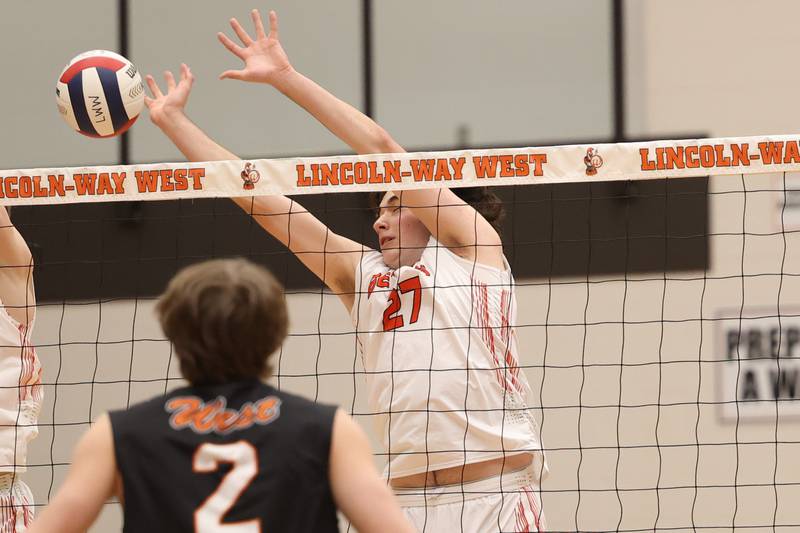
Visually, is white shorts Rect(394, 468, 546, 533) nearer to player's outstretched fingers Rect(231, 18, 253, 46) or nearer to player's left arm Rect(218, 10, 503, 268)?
player's left arm Rect(218, 10, 503, 268)

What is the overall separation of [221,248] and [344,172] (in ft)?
13.9

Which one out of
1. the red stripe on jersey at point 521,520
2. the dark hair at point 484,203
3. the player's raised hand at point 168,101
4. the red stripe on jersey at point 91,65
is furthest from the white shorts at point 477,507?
the red stripe on jersey at point 91,65

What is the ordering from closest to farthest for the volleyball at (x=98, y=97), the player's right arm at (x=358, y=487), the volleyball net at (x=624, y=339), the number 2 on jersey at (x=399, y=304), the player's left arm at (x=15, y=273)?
the player's right arm at (x=358, y=487) → the number 2 on jersey at (x=399, y=304) → the player's left arm at (x=15, y=273) → the volleyball at (x=98, y=97) → the volleyball net at (x=624, y=339)

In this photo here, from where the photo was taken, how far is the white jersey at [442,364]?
4.32 metres

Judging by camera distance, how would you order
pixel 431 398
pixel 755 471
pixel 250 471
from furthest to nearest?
pixel 755 471, pixel 431 398, pixel 250 471

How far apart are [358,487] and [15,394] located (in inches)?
112

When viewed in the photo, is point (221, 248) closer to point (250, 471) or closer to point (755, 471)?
point (755, 471)

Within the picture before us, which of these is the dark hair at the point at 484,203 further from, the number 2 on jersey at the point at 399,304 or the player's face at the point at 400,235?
the number 2 on jersey at the point at 399,304

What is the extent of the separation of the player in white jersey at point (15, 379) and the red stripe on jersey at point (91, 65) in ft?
2.09

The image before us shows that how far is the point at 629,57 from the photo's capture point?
8.91 m

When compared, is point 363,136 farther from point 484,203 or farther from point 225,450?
point 225,450

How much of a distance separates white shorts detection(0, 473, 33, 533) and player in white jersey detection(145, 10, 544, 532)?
1489mm

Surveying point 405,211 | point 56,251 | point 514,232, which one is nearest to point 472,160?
point 405,211

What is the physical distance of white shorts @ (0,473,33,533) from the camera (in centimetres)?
471
